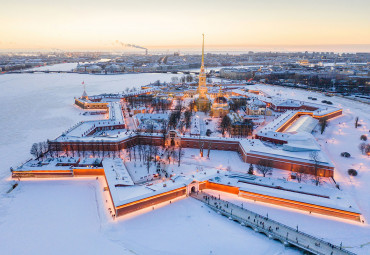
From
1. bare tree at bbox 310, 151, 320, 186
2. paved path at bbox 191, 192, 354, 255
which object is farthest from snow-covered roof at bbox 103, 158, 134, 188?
bare tree at bbox 310, 151, 320, 186

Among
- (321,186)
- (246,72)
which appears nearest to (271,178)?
(321,186)

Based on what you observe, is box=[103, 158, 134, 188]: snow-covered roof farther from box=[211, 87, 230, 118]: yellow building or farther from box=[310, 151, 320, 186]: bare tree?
box=[211, 87, 230, 118]: yellow building

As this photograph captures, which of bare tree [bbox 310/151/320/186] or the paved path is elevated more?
bare tree [bbox 310/151/320/186]

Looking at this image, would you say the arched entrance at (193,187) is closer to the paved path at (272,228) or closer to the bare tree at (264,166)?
the paved path at (272,228)

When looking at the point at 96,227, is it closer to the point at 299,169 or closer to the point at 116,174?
the point at 116,174

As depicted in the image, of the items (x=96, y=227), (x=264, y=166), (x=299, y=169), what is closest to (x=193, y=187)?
(x=264, y=166)

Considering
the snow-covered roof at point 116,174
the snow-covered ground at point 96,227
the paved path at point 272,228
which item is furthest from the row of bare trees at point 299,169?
the snow-covered roof at point 116,174
